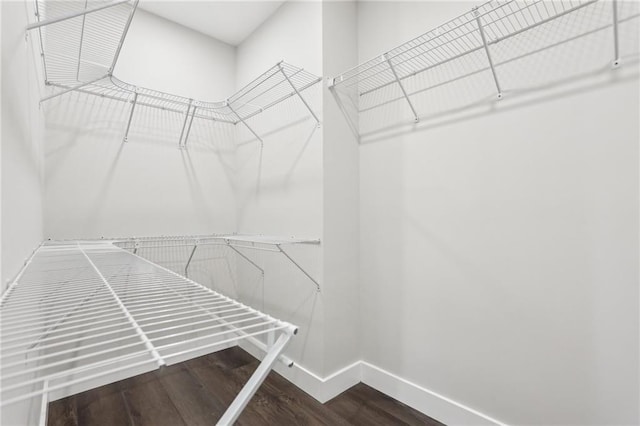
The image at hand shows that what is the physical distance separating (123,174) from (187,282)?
5.48 feet

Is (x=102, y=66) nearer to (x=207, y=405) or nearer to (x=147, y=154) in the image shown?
(x=147, y=154)

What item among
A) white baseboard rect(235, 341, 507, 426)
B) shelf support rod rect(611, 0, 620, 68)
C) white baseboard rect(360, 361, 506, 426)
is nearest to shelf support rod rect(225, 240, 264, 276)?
white baseboard rect(235, 341, 507, 426)

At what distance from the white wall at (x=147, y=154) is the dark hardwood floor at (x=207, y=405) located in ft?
3.23

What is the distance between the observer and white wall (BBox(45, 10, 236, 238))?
1933 mm

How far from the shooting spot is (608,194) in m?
1.18

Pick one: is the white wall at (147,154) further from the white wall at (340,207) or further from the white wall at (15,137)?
the white wall at (340,207)

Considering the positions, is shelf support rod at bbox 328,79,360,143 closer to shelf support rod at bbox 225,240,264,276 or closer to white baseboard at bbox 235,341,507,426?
shelf support rod at bbox 225,240,264,276

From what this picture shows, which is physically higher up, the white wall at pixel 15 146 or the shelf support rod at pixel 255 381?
the white wall at pixel 15 146

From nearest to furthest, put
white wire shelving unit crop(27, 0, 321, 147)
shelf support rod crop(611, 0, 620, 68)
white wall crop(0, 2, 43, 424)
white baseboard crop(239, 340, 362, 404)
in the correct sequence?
white wall crop(0, 2, 43, 424), shelf support rod crop(611, 0, 620, 68), white wire shelving unit crop(27, 0, 321, 147), white baseboard crop(239, 340, 362, 404)

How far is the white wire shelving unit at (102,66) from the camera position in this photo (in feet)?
4.59

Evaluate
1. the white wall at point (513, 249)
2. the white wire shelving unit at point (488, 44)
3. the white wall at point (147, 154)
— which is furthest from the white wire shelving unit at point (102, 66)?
the white wall at point (513, 249)

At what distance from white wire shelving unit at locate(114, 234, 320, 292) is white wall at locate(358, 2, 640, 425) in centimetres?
49

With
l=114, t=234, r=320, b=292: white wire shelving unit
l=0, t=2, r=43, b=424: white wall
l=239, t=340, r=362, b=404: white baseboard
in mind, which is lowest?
l=239, t=340, r=362, b=404: white baseboard

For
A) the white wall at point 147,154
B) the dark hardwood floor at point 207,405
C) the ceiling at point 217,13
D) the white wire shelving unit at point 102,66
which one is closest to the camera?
the white wire shelving unit at point 102,66
